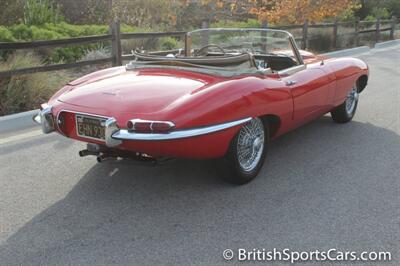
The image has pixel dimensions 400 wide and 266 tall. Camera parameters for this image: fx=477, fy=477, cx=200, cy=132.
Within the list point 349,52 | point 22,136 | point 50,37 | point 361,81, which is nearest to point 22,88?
point 22,136

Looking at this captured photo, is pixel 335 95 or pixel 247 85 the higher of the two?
pixel 247 85

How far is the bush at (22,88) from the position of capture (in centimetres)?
635

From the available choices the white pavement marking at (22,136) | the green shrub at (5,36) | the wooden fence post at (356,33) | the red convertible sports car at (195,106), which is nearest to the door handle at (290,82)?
the red convertible sports car at (195,106)

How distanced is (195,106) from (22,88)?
4054 mm

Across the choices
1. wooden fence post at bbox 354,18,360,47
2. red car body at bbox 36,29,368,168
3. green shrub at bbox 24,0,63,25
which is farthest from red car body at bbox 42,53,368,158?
wooden fence post at bbox 354,18,360,47

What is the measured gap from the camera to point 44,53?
8.74 meters

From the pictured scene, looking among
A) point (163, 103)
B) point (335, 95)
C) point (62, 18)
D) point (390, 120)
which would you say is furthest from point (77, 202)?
point (62, 18)

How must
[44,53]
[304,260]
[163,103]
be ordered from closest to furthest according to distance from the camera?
[304,260] → [163,103] → [44,53]

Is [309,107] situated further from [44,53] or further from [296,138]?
[44,53]

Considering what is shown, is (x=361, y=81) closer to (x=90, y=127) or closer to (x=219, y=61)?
(x=219, y=61)

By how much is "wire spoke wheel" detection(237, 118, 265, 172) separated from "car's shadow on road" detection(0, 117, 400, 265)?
18 centimetres

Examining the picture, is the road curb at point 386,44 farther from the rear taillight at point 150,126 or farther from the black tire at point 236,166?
the rear taillight at point 150,126

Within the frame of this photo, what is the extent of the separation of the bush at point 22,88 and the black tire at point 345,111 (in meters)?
3.98

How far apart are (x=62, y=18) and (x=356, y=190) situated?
35.5ft
